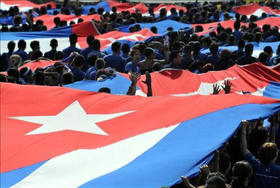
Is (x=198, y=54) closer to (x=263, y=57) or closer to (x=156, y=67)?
(x=263, y=57)

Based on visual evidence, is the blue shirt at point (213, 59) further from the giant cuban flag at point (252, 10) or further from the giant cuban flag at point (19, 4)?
the giant cuban flag at point (19, 4)

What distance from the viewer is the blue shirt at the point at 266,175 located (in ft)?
18.4

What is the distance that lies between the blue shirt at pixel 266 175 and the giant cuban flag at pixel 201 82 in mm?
3189

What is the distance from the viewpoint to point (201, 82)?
9.24 m

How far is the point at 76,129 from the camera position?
6.71 metres

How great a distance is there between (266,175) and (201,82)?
12.1 ft

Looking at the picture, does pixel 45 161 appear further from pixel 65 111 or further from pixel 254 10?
pixel 254 10

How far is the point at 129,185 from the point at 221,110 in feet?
5.75

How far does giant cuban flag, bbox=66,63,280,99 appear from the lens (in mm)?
8805

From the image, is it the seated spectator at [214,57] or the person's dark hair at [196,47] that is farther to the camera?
the person's dark hair at [196,47]

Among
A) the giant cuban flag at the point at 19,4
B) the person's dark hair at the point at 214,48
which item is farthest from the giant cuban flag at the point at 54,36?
the giant cuban flag at the point at 19,4

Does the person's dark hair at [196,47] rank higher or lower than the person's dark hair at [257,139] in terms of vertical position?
lower

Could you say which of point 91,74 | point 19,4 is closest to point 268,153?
point 91,74

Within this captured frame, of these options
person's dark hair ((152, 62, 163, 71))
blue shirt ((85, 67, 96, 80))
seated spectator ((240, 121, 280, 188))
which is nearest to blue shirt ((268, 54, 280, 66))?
person's dark hair ((152, 62, 163, 71))
